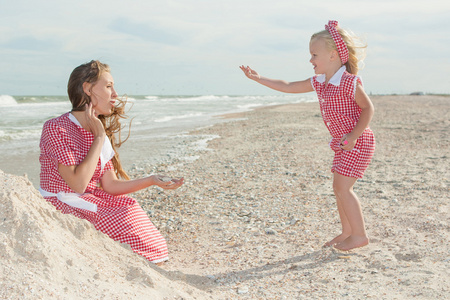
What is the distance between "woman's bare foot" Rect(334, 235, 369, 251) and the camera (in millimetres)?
3896

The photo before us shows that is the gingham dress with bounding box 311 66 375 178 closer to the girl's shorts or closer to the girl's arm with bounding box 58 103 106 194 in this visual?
the girl's shorts

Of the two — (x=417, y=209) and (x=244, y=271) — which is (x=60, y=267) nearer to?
(x=244, y=271)

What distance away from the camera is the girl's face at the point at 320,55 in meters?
4.01

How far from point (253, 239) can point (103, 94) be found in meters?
2.00

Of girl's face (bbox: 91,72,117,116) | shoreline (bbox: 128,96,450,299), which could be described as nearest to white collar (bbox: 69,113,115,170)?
girl's face (bbox: 91,72,117,116)

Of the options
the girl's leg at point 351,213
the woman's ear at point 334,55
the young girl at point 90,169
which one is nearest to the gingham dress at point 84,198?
the young girl at point 90,169

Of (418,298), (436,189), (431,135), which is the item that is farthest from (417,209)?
(431,135)

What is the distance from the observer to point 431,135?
11.1 meters

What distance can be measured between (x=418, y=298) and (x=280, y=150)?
6.35 meters

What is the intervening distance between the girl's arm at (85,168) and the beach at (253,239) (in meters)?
0.58

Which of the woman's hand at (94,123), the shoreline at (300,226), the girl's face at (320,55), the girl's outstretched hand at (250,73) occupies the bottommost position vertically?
the shoreline at (300,226)

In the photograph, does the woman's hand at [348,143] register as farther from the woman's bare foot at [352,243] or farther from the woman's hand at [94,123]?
the woman's hand at [94,123]

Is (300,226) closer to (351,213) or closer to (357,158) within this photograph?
(351,213)

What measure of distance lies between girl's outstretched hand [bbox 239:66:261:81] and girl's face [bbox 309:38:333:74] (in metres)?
0.71
